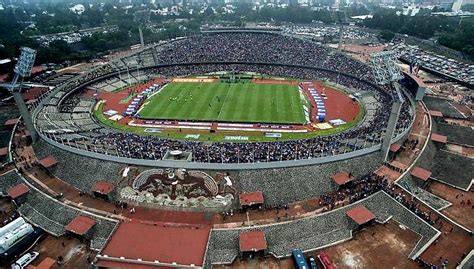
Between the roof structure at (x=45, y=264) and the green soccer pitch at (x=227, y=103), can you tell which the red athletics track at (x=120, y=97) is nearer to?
the green soccer pitch at (x=227, y=103)

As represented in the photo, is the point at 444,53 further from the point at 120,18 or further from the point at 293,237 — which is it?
the point at 120,18

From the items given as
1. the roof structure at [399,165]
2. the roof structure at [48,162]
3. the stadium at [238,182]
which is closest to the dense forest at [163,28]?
the stadium at [238,182]

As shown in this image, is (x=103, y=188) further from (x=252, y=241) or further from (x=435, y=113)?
(x=435, y=113)

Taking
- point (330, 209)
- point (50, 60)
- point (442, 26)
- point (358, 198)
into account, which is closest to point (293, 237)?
point (330, 209)

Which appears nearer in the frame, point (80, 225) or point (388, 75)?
point (80, 225)

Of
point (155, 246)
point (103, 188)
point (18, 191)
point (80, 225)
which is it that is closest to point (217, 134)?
point (103, 188)
